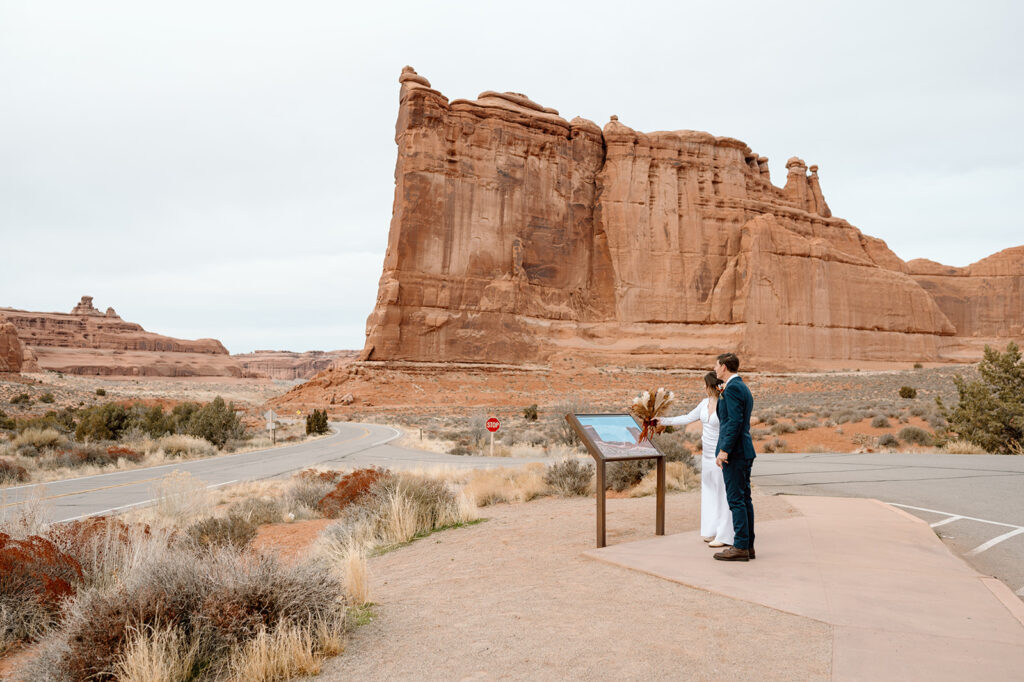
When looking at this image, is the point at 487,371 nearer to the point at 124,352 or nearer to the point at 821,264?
the point at 821,264

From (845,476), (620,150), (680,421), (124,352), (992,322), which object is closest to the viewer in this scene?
(680,421)

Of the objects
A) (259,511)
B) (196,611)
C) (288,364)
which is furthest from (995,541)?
(288,364)

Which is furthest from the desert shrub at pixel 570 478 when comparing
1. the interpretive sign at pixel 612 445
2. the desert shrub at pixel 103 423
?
the desert shrub at pixel 103 423

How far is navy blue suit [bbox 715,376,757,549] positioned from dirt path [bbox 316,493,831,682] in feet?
3.69

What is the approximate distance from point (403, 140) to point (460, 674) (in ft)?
198

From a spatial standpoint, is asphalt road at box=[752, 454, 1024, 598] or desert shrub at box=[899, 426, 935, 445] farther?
desert shrub at box=[899, 426, 935, 445]

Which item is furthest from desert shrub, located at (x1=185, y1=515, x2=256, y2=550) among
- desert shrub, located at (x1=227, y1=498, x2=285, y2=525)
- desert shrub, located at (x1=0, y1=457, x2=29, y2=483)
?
desert shrub, located at (x1=0, y1=457, x2=29, y2=483)

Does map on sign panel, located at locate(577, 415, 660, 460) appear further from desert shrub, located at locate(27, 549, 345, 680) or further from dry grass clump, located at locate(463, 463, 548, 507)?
dry grass clump, located at locate(463, 463, 548, 507)

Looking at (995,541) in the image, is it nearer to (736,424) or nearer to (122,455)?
(736,424)

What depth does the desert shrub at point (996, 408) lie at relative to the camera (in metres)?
16.2

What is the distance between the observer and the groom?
565cm

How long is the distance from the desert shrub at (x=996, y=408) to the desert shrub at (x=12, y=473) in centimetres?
2282

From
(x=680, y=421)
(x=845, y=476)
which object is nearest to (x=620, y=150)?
(x=845, y=476)

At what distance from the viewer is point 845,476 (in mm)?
12266
